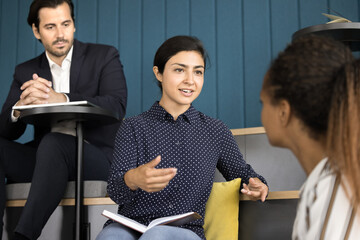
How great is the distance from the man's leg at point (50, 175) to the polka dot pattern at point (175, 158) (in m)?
0.35

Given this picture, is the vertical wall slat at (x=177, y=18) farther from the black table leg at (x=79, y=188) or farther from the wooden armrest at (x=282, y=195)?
the wooden armrest at (x=282, y=195)

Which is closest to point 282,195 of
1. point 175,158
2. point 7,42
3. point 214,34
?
point 175,158

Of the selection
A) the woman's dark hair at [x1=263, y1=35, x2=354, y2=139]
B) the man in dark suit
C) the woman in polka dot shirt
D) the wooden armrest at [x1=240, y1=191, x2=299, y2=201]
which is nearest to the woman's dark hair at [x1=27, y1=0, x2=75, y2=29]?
the man in dark suit

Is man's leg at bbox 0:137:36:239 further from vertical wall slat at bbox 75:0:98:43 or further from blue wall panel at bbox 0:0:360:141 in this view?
vertical wall slat at bbox 75:0:98:43

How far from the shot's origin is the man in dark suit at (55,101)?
5.67 feet

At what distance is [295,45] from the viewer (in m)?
0.85

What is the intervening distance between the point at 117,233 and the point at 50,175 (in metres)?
0.51

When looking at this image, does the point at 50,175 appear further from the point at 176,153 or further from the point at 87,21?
the point at 87,21

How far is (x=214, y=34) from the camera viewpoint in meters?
2.63

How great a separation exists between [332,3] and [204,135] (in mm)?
1179

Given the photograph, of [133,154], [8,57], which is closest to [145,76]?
[8,57]

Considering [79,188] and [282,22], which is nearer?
[79,188]

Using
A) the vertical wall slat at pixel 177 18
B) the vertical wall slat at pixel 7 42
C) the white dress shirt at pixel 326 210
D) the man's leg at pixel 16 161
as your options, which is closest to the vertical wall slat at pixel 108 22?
the vertical wall slat at pixel 177 18

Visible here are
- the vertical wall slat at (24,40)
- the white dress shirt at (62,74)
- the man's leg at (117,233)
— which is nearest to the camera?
the man's leg at (117,233)
